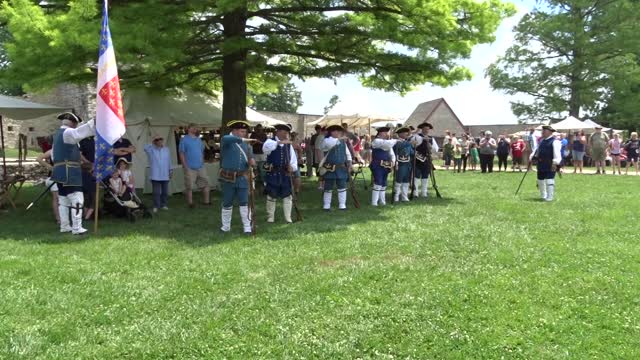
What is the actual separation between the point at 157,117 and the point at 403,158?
22.7ft

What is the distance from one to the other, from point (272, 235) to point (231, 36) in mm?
6373

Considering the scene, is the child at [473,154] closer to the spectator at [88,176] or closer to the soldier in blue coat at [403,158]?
the soldier in blue coat at [403,158]

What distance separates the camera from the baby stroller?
10328mm

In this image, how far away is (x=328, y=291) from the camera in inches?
221

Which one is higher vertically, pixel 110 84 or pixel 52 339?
pixel 110 84

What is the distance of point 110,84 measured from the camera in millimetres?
8484

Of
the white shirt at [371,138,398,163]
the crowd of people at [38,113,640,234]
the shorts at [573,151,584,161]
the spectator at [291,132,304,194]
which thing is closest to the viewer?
the crowd of people at [38,113,640,234]

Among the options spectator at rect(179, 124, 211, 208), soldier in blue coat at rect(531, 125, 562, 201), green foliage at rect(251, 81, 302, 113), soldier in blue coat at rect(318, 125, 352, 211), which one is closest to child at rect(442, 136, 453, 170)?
soldier in blue coat at rect(531, 125, 562, 201)

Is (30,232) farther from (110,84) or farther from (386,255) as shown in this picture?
(386,255)

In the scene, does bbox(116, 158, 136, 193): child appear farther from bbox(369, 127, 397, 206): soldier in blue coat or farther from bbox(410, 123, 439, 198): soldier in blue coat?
bbox(410, 123, 439, 198): soldier in blue coat

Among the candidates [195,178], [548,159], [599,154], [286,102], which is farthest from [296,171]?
[286,102]

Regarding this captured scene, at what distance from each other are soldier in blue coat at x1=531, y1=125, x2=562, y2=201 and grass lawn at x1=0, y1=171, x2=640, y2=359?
10.3 feet

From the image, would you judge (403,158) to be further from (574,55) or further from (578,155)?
(574,55)

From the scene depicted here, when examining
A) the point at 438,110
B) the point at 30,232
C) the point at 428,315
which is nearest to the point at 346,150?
the point at 30,232
